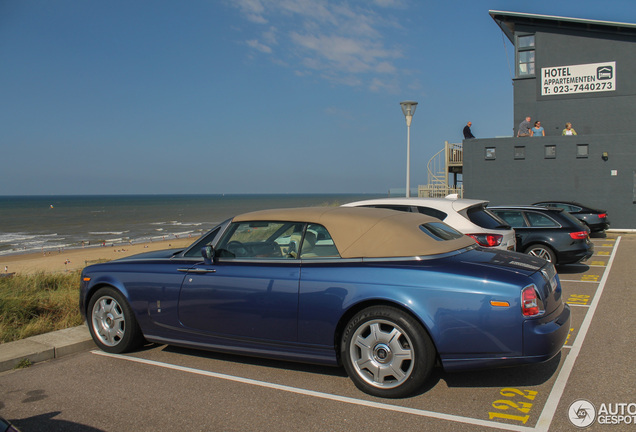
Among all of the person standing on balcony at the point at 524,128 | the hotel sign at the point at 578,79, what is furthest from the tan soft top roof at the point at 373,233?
the hotel sign at the point at 578,79

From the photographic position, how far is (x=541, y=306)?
402cm

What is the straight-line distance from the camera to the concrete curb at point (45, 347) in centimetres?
524

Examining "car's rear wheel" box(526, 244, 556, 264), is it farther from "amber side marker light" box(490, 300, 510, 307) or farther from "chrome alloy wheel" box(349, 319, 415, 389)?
"chrome alloy wheel" box(349, 319, 415, 389)

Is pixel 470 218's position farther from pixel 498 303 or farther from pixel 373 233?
pixel 498 303

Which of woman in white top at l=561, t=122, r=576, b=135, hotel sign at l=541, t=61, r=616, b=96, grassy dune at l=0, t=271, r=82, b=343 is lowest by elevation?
grassy dune at l=0, t=271, r=82, b=343

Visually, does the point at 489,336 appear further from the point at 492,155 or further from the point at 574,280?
the point at 492,155

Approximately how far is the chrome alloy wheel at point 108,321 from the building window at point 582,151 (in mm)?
20581

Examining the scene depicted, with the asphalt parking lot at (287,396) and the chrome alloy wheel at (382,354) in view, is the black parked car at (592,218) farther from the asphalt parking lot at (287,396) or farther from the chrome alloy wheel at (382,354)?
the chrome alloy wheel at (382,354)

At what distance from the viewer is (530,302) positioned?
12.9 feet

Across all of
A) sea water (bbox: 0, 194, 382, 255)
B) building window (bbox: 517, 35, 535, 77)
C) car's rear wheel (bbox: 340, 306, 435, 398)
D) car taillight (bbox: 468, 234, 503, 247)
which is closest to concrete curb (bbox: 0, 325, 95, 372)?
car's rear wheel (bbox: 340, 306, 435, 398)

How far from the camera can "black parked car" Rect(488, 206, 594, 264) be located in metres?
10.5

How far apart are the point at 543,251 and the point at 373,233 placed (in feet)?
24.3

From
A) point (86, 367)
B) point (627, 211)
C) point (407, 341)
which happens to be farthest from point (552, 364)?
point (627, 211)

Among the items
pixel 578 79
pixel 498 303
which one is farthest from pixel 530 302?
pixel 578 79
